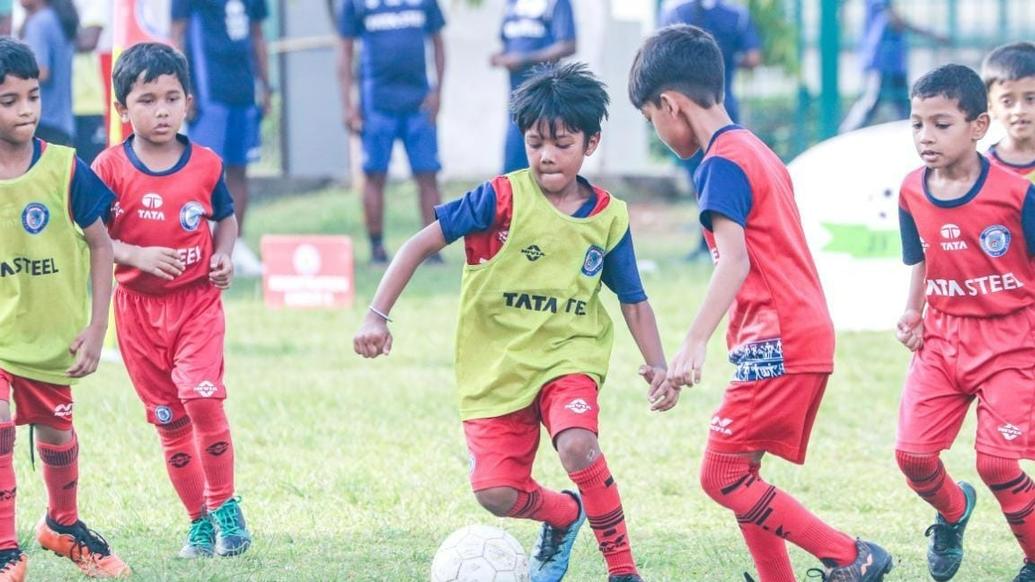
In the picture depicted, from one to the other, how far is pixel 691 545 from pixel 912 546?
743 millimetres

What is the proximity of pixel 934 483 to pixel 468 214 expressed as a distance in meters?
1.63

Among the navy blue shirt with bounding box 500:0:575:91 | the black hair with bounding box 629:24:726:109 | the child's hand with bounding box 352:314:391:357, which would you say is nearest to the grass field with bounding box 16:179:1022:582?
the child's hand with bounding box 352:314:391:357

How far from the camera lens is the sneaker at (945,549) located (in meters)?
5.08

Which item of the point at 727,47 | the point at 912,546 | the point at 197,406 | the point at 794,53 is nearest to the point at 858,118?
the point at 727,47

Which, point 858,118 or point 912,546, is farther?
point 858,118

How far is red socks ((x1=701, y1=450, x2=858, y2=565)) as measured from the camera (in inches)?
178

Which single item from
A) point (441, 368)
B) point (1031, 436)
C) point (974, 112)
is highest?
point (974, 112)

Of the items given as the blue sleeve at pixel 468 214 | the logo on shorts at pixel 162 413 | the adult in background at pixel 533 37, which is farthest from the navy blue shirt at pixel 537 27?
the blue sleeve at pixel 468 214

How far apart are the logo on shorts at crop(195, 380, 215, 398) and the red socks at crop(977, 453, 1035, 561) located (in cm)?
232

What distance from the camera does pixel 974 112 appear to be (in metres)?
4.93

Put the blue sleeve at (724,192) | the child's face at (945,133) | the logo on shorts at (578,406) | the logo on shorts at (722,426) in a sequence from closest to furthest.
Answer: the blue sleeve at (724,192) < the logo on shorts at (722,426) < the logo on shorts at (578,406) < the child's face at (945,133)

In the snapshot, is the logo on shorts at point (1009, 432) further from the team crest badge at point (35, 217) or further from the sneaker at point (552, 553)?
the team crest badge at point (35, 217)

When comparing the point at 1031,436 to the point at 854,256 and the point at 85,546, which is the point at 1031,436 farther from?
the point at 854,256

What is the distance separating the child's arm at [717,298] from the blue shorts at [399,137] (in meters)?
7.69
